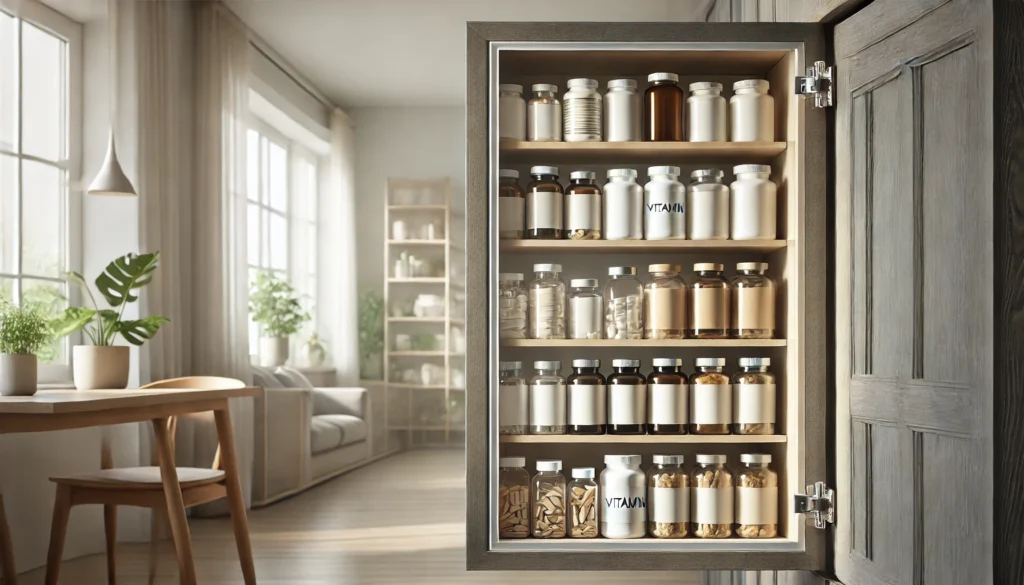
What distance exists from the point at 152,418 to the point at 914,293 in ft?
7.48

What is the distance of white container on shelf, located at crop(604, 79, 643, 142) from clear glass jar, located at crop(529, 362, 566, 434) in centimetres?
62

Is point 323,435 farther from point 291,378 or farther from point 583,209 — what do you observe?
point 583,209

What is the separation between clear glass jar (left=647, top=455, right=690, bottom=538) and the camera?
8.25 ft

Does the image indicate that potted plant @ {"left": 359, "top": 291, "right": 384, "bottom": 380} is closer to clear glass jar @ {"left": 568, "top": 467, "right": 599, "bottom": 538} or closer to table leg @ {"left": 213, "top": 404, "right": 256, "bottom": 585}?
table leg @ {"left": 213, "top": 404, "right": 256, "bottom": 585}

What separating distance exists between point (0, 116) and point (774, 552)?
351 centimetres

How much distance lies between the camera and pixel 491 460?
245 centimetres

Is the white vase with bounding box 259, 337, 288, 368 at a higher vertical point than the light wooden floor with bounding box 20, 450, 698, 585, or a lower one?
higher

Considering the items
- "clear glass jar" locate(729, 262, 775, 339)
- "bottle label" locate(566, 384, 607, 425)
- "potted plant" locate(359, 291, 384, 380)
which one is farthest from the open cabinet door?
"potted plant" locate(359, 291, 384, 380)

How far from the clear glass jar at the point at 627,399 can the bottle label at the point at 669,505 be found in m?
0.17

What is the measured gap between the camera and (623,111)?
2537mm

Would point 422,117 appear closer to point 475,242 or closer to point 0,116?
point 0,116

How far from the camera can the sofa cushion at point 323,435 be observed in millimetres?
5512

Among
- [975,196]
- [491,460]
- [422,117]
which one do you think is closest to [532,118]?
[491,460]

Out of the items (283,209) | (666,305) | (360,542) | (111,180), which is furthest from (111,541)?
(283,209)
